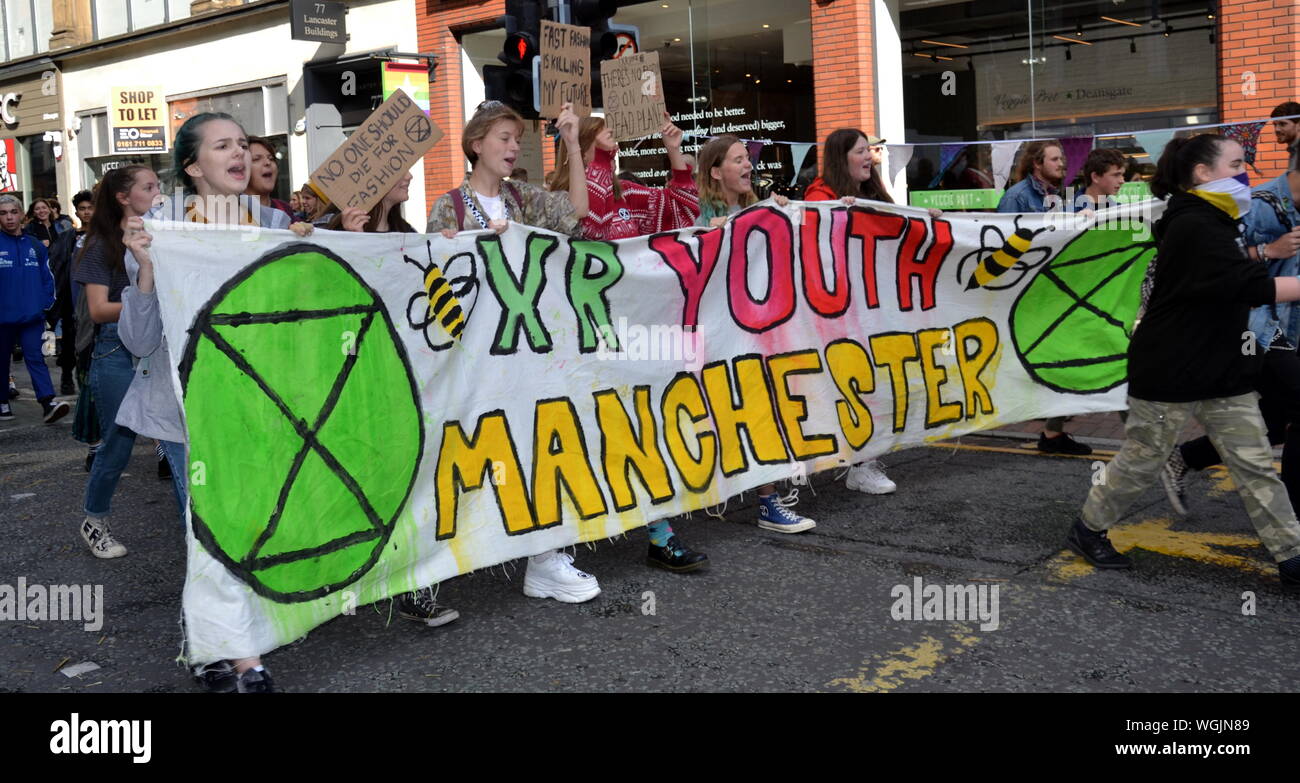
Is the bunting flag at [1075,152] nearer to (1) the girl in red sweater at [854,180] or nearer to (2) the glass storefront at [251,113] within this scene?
(1) the girl in red sweater at [854,180]

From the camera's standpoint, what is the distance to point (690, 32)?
15820 millimetres

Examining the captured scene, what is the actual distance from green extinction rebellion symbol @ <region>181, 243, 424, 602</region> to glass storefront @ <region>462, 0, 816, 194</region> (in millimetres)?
9835

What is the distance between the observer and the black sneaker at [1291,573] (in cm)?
451

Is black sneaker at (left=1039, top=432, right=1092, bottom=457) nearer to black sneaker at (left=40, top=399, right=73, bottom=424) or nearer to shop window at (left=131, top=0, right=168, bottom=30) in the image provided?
black sneaker at (left=40, top=399, right=73, bottom=424)

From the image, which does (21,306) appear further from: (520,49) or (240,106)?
(240,106)

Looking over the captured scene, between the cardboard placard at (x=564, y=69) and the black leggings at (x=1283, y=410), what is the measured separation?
3270 mm

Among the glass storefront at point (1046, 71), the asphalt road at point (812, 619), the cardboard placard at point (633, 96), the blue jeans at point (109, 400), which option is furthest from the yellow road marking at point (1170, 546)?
the glass storefront at point (1046, 71)

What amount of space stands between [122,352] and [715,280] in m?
2.65

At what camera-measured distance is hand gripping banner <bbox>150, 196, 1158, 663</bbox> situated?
3.93 m

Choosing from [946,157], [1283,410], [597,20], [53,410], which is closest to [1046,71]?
[946,157]

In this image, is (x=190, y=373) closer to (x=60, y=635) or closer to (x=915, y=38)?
(x=60, y=635)

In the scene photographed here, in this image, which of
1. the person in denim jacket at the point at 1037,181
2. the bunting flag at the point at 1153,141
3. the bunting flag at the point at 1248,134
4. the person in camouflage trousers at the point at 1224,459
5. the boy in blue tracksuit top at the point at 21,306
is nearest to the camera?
the person in camouflage trousers at the point at 1224,459

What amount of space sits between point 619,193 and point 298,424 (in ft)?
8.61
